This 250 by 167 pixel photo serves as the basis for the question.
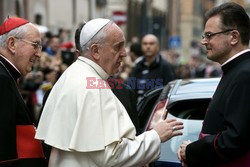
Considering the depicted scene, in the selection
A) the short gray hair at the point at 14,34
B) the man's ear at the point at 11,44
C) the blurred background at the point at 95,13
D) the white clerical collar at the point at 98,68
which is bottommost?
the blurred background at the point at 95,13

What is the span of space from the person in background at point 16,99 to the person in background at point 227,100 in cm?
96

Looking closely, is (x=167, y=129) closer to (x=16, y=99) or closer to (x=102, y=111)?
(x=102, y=111)

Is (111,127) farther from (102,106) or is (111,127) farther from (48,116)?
(48,116)

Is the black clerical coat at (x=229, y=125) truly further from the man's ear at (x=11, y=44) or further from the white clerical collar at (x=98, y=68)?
the man's ear at (x=11, y=44)

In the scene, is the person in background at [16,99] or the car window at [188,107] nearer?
the person in background at [16,99]

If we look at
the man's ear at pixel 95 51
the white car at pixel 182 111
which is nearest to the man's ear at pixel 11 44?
the man's ear at pixel 95 51

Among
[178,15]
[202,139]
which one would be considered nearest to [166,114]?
[202,139]

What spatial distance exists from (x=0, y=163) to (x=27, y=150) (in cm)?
24

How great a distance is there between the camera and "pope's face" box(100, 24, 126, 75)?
401 cm

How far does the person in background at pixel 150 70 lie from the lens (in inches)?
396

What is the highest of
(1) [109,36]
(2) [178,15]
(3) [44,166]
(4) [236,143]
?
(1) [109,36]

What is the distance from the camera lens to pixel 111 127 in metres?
3.82

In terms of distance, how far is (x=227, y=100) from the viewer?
12.8 feet

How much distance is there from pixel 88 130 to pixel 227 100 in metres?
0.83
